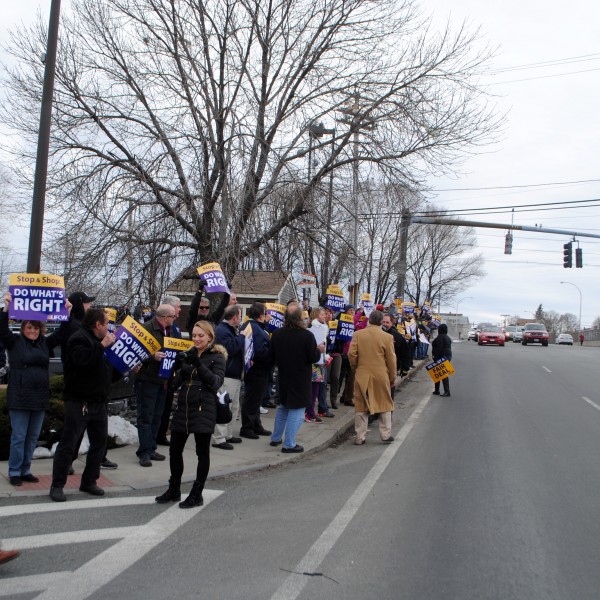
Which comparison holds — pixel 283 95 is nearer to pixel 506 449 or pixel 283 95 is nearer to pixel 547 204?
pixel 506 449

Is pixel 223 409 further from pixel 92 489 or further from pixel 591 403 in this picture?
pixel 591 403

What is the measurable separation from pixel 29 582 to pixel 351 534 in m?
2.38

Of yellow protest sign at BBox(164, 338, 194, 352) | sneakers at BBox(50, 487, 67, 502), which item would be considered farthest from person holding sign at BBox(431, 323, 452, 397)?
sneakers at BBox(50, 487, 67, 502)

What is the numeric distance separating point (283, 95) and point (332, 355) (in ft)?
20.0

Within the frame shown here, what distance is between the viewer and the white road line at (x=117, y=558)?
12.6 ft

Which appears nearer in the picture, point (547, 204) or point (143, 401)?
point (143, 401)

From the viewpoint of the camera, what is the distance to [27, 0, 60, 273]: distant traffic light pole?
26.6ft

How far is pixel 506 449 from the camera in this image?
28.3ft

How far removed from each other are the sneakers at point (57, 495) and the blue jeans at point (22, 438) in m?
0.57

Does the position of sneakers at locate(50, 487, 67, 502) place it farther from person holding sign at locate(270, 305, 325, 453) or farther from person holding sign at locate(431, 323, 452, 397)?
person holding sign at locate(431, 323, 452, 397)

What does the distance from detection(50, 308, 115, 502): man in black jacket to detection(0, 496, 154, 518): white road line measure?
0.10 metres

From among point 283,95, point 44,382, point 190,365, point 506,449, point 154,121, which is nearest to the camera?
point 190,365

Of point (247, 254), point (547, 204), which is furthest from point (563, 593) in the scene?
point (547, 204)

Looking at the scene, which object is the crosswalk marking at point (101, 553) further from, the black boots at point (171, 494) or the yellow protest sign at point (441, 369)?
the yellow protest sign at point (441, 369)
